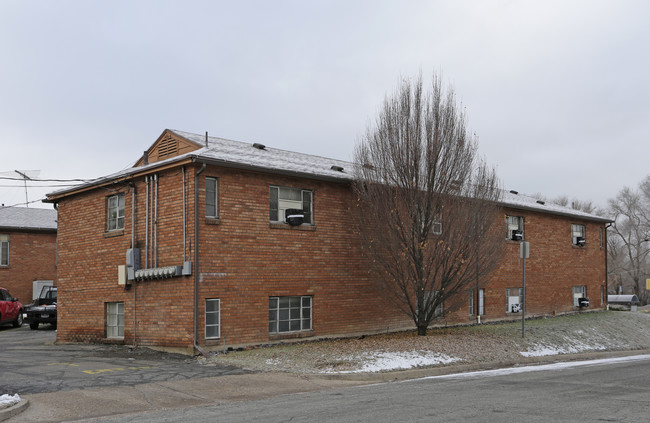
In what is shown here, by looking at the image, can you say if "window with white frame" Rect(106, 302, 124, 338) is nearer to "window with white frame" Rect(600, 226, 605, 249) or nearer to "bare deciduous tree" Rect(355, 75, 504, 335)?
"bare deciduous tree" Rect(355, 75, 504, 335)

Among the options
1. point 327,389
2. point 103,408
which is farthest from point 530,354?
point 103,408

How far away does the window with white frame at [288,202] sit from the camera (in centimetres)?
1762

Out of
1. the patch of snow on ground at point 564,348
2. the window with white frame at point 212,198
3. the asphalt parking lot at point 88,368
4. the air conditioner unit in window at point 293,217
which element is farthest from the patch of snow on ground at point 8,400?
the patch of snow on ground at point 564,348

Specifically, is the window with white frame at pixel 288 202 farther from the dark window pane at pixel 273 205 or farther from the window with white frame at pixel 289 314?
the window with white frame at pixel 289 314

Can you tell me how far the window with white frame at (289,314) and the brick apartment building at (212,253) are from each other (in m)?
0.03

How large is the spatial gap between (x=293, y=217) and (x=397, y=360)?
539 cm

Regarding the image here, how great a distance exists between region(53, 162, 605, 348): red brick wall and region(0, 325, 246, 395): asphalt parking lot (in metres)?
0.89

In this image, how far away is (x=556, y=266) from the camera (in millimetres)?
29094

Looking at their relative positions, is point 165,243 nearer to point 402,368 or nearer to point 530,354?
point 402,368

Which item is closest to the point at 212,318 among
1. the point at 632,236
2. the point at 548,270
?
the point at 548,270

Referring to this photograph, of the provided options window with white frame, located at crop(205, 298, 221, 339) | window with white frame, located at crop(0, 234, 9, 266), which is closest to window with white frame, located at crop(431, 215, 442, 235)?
window with white frame, located at crop(205, 298, 221, 339)

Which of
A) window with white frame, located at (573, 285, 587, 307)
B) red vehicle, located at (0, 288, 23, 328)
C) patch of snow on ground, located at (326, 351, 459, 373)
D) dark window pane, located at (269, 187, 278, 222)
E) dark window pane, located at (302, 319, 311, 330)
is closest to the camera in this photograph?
patch of snow on ground, located at (326, 351, 459, 373)

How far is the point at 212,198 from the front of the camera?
53.6 ft

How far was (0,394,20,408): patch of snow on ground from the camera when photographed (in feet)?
30.3
